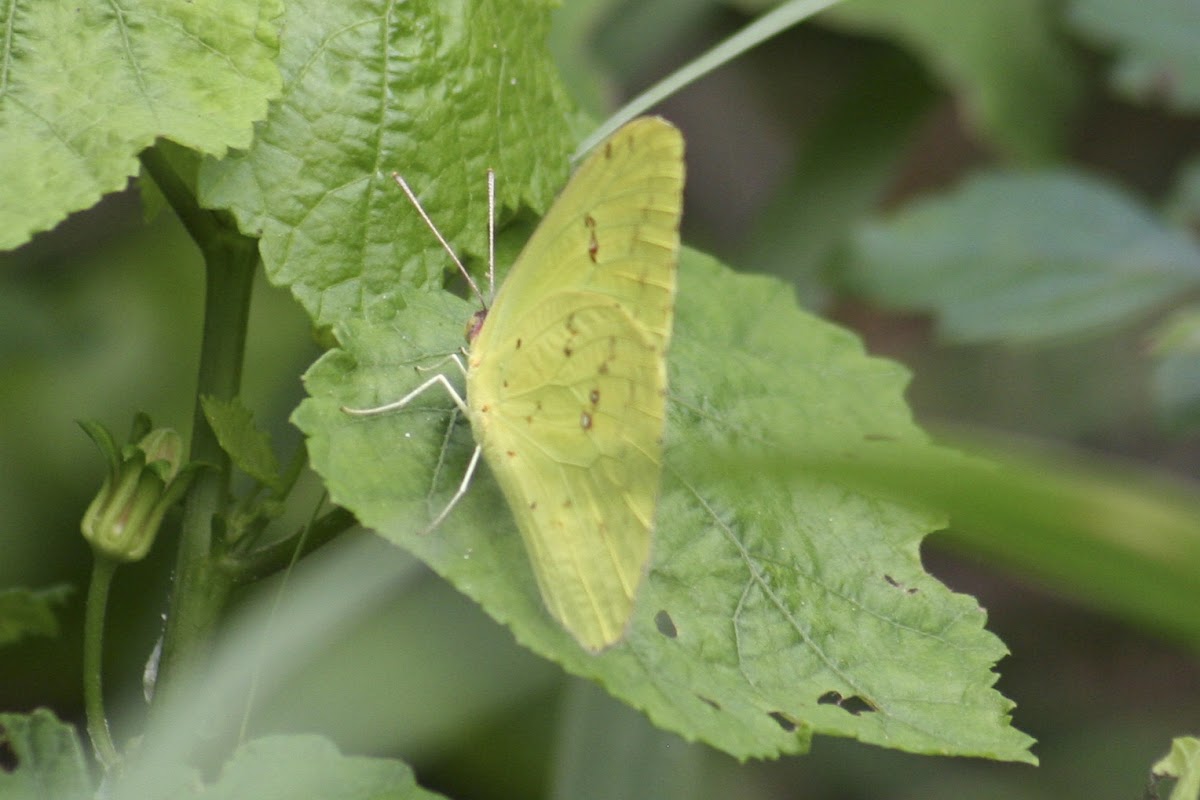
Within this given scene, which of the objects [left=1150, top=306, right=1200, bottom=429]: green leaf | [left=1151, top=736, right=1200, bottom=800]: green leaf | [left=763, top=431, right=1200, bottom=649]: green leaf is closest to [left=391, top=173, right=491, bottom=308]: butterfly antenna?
[left=763, top=431, right=1200, bottom=649]: green leaf

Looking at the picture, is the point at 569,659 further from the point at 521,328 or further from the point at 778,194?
the point at 778,194

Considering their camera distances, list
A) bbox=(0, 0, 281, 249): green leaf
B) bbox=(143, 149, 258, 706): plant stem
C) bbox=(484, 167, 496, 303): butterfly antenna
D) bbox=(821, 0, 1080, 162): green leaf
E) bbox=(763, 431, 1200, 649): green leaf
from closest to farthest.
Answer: bbox=(763, 431, 1200, 649): green leaf, bbox=(0, 0, 281, 249): green leaf, bbox=(143, 149, 258, 706): plant stem, bbox=(484, 167, 496, 303): butterfly antenna, bbox=(821, 0, 1080, 162): green leaf

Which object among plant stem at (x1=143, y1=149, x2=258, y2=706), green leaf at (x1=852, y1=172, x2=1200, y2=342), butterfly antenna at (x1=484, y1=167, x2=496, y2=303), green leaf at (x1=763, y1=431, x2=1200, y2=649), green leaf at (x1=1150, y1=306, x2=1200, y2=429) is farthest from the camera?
green leaf at (x1=852, y1=172, x2=1200, y2=342)

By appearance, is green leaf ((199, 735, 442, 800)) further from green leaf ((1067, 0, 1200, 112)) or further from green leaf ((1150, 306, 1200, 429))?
green leaf ((1067, 0, 1200, 112))

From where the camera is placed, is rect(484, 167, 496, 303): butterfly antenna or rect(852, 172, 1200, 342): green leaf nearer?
rect(484, 167, 496, 303): butterfly antenna

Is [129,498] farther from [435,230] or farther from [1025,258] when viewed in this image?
[1025,258]

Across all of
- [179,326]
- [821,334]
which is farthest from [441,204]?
[179,326]

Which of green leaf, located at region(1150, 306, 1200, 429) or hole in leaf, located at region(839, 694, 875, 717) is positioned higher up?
green leaf, located at region(1150, 306, 1200, 429)
